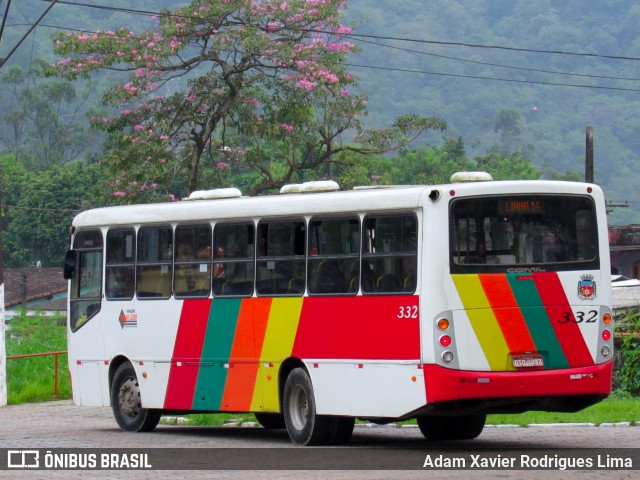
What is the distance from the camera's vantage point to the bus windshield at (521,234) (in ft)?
48.4

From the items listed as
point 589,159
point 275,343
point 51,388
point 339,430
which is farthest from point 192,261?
point 589,159

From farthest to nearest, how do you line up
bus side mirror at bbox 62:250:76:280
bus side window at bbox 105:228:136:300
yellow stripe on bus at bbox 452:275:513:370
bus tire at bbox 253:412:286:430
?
bus side mirror at bbox 62:250:76:280, bus tire at bbox 253:412:286:430, bus side window at bbox 105:228:136:300, yellow stripe on bus at bbox 452:275:513:370

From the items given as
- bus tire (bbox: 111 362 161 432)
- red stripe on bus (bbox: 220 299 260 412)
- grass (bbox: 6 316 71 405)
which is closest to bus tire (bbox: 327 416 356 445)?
red stripe on bus (bbox: 220 299 260 412)

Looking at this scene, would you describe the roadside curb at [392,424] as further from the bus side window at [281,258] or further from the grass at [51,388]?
the bus side window at [281,258]

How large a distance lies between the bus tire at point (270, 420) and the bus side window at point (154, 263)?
2262mm

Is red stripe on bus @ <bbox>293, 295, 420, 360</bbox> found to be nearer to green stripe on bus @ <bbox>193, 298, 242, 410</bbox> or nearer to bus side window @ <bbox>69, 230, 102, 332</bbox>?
green stripe on bus @ <bbox>193, 298, 242, 410</bbox>

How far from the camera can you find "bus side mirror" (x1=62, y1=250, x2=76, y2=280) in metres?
20.3

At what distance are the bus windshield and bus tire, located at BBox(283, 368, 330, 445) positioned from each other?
8.56 ft

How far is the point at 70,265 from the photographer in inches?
799

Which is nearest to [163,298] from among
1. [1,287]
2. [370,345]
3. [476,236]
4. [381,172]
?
[370,345]

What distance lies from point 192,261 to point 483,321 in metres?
4.88

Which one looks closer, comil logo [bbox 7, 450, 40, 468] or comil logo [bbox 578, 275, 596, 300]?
comil logo [bbox 7, 450, 40, 468]

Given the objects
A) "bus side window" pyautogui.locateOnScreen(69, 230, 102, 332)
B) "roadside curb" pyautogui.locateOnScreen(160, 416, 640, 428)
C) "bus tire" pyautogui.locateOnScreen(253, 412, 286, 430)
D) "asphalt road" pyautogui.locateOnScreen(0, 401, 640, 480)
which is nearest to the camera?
"asphalt road" pyautogui.locateOnScreen(0, 401, 640, 480)

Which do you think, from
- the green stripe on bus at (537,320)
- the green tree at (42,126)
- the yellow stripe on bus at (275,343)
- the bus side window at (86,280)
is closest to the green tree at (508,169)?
the green tree at (42,126)
